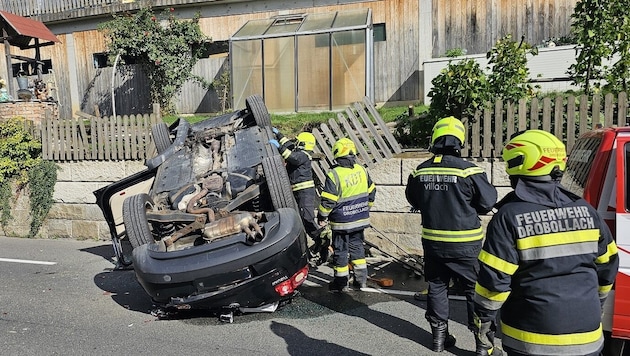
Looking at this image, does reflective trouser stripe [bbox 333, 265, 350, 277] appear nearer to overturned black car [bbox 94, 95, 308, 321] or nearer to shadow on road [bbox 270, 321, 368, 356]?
overturned black car [bbox 94, 95, 308, 321]

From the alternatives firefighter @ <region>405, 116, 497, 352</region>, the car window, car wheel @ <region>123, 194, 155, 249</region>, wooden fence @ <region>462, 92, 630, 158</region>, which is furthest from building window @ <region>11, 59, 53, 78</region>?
the car window

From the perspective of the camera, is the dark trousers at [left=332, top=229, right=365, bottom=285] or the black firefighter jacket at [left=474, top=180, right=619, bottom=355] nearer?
the black firefighter jacket at [left=474, top=180, right=619, bottom=355]

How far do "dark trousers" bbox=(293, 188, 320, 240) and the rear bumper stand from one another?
185 centimetres

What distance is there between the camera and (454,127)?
390 centimetres

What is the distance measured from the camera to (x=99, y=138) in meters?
8.64

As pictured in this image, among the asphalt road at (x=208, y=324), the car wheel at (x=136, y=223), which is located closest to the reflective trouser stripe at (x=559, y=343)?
the asphalt road at (x=208, y=324)

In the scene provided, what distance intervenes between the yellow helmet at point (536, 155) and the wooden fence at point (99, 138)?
23.1 ft

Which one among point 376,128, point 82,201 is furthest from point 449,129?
point 82,201

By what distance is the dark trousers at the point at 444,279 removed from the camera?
377 cm

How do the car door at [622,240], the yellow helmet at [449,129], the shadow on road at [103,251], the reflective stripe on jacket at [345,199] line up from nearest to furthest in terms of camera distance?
the car door at [622,240], the yellow helmet at [449,129], the reflective stripe on jacket at [345,199], the shadow on road at [103,251]

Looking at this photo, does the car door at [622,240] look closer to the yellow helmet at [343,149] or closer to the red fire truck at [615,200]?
the red fire truck at [615,200]

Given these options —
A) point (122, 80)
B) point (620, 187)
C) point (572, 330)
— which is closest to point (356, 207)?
point (620, 187)

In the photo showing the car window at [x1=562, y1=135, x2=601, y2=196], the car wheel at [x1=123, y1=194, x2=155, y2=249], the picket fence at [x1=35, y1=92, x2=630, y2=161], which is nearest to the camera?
the car window at [x1=562, y1=135, x2=601, y2=196]

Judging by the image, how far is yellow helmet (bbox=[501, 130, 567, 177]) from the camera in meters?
2.28
